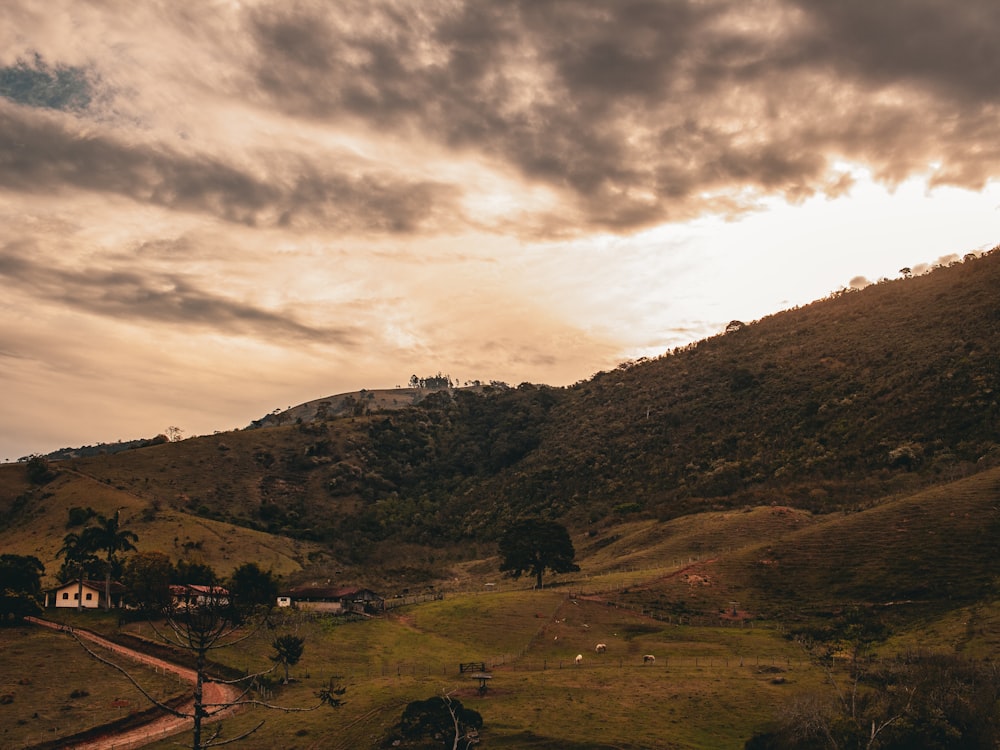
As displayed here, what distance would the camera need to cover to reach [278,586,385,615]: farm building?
91875mm

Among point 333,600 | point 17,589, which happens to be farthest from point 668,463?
point 17,589

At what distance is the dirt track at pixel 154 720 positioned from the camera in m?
49.8

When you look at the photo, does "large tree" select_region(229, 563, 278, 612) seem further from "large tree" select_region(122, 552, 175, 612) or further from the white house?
the white house

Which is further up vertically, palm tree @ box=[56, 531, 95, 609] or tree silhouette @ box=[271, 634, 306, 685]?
palm tree @ box=[56, 531, 95, 609]

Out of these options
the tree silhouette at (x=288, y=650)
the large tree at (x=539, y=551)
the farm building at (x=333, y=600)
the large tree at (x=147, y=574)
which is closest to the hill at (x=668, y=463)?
the large tree at (x=539, y=551)

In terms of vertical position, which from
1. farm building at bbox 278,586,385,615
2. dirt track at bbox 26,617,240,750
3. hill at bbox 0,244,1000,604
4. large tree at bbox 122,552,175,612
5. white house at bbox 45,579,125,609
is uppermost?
hill at bbox 0,244,1000,604

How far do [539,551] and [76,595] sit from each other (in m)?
54.6

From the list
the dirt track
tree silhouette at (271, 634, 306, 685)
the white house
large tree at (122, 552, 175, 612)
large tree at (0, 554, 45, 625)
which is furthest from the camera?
the white house

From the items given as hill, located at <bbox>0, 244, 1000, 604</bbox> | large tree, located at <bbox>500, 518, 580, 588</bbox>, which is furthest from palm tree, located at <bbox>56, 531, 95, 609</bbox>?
large tree, located at <bbox>500, 518, 580, 588</bbox>

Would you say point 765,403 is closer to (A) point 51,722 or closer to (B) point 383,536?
(B) point 383,536

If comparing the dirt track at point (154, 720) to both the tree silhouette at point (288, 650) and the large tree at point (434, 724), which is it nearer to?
the tree silhouette at point (288, 650)

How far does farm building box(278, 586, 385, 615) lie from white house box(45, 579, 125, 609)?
19.9 meters

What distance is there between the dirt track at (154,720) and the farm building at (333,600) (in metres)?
24.7

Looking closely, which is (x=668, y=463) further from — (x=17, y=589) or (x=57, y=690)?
(x=57, y=690)
